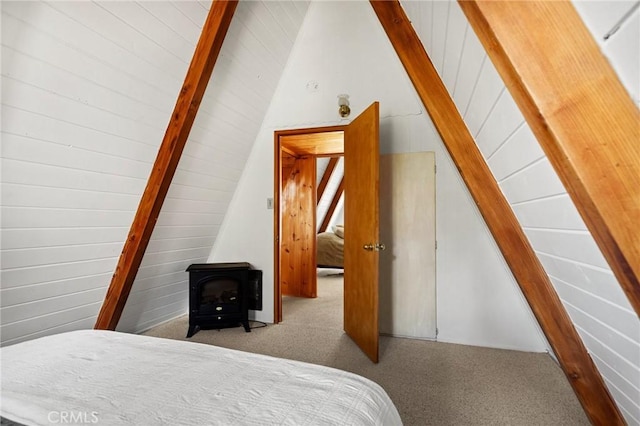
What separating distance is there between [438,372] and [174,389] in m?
1.98

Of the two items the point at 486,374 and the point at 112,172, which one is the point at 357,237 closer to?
the point at 486,374

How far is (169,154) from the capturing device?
215 cm

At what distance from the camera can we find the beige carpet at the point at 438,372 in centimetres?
178

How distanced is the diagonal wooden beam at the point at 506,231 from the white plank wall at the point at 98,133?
1.28 meters

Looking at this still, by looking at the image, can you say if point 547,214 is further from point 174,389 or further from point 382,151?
point 382,151

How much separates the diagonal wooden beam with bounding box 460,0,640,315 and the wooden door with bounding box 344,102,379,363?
65.9 inches

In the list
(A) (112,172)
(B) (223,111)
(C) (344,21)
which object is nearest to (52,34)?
(A) (112,172)

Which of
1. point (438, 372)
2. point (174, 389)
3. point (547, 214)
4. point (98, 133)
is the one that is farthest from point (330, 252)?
point (174, 389)

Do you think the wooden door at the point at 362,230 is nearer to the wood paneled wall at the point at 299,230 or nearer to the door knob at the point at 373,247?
the door knob at the point at 373,247

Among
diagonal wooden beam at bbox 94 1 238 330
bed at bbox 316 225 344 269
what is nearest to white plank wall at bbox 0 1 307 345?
diagonal wooden beam at bbox 94 1 238 330

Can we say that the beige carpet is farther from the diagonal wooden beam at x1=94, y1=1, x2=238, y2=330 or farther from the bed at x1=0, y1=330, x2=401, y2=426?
the bed at x1=0, y1=330, x2=401, y2=426

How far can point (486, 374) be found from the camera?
2.22 m

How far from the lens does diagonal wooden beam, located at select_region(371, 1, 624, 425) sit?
1478 mm

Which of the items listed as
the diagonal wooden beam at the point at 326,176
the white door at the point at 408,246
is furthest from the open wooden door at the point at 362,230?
the diagonal wooden beam at the point at 326,176
